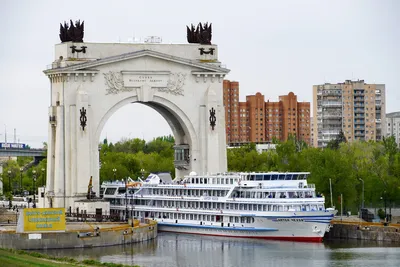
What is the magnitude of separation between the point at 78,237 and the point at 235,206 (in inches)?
513

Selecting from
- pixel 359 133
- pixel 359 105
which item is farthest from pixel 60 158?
pixel 359 133

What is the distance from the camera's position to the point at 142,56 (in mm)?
98562

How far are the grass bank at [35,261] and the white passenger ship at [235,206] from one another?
19.1 meters

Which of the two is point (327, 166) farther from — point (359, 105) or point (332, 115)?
point (359, 105)

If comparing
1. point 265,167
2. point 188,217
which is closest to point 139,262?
point 188,217

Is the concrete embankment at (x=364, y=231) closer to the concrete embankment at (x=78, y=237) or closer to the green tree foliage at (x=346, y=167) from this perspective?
the green tree foliage at (x=346, y=167)

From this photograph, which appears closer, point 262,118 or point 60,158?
point 60,158

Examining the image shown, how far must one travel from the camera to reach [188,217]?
9256cm

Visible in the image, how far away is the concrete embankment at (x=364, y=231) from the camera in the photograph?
84.2 meters

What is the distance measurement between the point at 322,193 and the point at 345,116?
75.9m

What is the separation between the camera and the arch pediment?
9647 centimetres

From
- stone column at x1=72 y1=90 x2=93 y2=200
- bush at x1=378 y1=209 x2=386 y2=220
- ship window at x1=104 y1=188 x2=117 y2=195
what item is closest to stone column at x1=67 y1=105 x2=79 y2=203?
stone column at x1=72 y1=90 x2=93 y2=200

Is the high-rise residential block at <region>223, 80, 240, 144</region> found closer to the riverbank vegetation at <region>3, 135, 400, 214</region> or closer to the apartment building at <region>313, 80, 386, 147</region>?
the apartment building at <region>313, 80, 386, 147</region>

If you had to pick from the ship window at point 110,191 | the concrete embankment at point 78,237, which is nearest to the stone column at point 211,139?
the ship window at point 110,191
